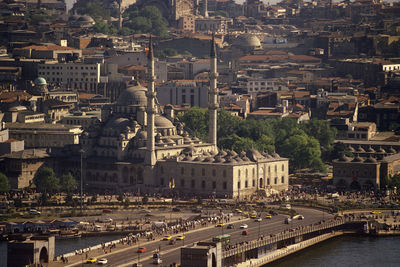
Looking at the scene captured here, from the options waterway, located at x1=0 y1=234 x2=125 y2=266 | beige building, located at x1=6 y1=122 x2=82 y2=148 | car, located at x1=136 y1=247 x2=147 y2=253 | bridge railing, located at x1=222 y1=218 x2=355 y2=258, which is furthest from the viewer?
beige building, located at x1=6 y1=122 x2=82 y2=148

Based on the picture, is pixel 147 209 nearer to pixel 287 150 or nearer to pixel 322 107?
pixel 287 150

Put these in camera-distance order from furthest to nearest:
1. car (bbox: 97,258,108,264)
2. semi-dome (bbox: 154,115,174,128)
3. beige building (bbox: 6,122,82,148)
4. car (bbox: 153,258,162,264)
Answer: beige building (bbox: 6,122,82,148) < semi-dome (bbox: 154,115,174,128) < car (bbox: 153,258,162,264) < car (bbox: 97,258,108,264)

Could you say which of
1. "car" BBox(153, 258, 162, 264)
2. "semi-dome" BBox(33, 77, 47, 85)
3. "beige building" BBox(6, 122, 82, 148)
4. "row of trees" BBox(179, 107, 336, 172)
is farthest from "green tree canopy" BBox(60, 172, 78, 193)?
"semi-dome" BBox(33, 77, 47, 85)

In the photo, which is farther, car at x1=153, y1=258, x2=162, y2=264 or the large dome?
the large dome

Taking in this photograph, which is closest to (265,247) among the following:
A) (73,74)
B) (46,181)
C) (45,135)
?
(46,181)

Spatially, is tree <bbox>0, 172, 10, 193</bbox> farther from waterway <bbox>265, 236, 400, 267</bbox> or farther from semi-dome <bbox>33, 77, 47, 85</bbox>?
semi-dome <bbox>33, 77, 47, 85</bbox>

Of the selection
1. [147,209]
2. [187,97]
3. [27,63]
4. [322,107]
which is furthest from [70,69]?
[147,209]

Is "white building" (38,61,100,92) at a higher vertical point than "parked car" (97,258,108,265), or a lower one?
higher
